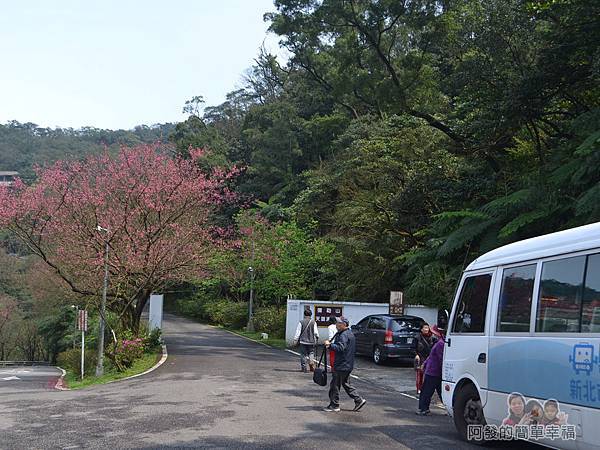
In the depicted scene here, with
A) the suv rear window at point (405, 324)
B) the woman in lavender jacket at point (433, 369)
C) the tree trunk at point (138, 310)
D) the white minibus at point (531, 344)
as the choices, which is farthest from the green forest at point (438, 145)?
the tree trunk at point (138, 310)

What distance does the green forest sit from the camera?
16.5 meters

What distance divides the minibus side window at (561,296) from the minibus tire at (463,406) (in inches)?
70.6

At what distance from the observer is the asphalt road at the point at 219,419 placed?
328 inches

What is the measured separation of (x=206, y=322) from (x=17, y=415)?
46.3m

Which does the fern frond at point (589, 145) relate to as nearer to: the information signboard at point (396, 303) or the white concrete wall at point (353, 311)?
the information signboard at point (396, 303)

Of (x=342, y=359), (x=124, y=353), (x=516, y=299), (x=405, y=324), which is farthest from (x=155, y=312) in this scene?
(x=516, y=299)

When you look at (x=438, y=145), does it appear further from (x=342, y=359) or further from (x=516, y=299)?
(x=516, y=299)

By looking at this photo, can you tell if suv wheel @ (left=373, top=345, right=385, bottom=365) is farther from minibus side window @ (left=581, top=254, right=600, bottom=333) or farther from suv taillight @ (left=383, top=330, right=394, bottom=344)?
minibus side window @ (left=581, top=254, right=600, bottom=333)

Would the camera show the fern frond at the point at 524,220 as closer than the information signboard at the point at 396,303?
Yes

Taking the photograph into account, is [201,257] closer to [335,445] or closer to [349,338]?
[349,338]

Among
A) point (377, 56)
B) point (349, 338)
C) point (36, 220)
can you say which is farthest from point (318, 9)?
point (349, 338)

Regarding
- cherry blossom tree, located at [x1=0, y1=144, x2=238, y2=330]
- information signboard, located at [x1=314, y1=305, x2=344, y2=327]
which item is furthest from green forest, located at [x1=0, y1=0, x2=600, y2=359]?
cherry blossom tree, located at [x1=0, y1=144, x2=238, y2=330]

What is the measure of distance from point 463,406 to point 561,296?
2.65 metres

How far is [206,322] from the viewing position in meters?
56.8
